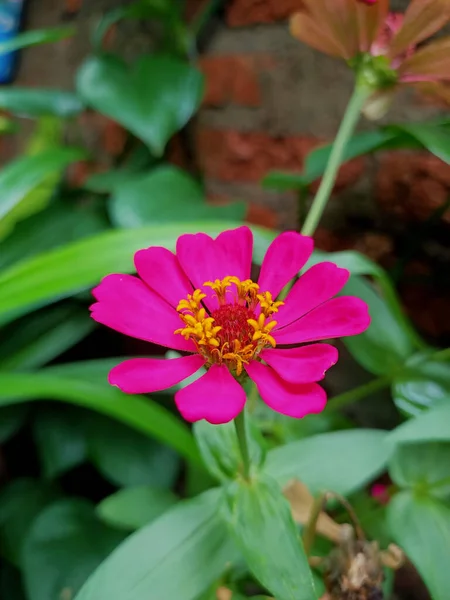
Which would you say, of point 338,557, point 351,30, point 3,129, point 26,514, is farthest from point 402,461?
point 3,129

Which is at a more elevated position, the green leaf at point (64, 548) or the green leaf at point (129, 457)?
the green leaf at point (129, 457)

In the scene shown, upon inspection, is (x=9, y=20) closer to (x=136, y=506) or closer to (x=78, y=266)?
(x=78, y=266)

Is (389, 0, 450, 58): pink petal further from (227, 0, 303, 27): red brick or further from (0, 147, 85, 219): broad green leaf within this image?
(0, 147, 85, 219): broad green leaf

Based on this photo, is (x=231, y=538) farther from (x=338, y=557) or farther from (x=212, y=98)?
(x=212, y=98)

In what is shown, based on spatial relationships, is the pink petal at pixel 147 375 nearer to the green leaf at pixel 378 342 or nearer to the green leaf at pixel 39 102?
the green leaf at pixel 378 342

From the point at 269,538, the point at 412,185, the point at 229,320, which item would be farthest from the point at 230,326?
the point at 412,185

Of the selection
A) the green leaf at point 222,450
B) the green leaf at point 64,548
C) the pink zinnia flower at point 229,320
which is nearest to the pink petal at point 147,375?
the pink zinnia flower at point 229,320

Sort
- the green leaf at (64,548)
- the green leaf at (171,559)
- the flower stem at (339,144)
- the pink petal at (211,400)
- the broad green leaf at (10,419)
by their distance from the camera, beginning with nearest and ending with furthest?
the pink petal at (211,400)
the green leaf at (171,559)
the flower stem at (339,144)
the green leaf at (64,548)
the broad green leaf at (10,419)
